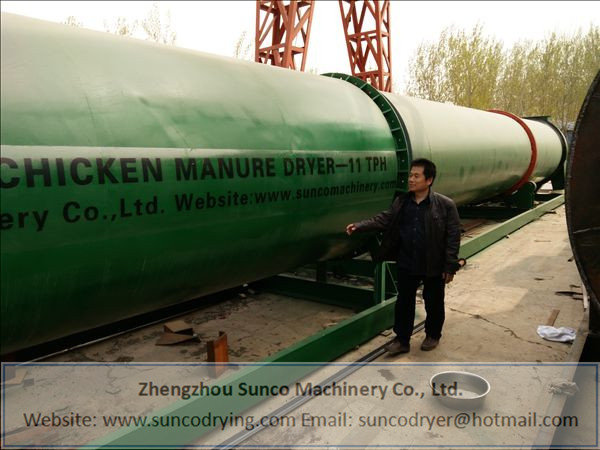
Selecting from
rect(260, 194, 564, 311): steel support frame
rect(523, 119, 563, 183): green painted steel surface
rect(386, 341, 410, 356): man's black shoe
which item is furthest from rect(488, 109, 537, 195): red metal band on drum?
rect(386, 341, 410, 356): man's black shoe

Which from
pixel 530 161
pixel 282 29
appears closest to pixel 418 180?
pixel 530 161

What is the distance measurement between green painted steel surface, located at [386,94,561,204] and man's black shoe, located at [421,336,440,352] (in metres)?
1.69

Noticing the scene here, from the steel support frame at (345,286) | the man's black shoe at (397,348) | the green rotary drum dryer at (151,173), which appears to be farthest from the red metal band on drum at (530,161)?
the man's black shoe at (397,348)

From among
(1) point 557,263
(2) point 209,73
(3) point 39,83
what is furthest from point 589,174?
(1) point 557,263

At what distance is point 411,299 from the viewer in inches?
154

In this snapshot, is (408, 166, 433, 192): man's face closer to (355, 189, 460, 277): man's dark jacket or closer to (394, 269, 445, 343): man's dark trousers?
(355, 189, 460, 277): man's dark jacket

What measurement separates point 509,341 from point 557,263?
10.5ft

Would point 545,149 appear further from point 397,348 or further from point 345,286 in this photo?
point 397,348

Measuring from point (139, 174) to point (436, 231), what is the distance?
2362 millimetres

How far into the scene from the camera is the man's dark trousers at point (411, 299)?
12.7ft

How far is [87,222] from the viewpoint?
219cm

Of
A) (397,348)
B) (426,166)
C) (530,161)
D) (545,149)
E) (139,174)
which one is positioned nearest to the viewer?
(139,174)

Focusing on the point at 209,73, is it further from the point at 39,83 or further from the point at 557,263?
the point at 557,263

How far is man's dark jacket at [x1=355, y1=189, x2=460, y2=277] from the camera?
369 cm
